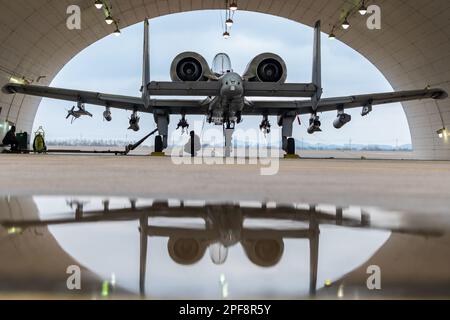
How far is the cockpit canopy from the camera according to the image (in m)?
15.9

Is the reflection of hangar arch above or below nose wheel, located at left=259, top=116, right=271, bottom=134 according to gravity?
above

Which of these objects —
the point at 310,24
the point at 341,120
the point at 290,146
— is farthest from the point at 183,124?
the point at 310,24

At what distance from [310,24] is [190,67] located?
12.8 m

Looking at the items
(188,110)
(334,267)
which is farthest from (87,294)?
(188,110)

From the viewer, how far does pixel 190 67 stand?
13.7 metres

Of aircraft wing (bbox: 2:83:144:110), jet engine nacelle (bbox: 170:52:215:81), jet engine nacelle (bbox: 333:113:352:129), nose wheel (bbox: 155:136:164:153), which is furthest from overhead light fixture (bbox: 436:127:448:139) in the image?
aircraft wing (bbox: 2:83:144:110)

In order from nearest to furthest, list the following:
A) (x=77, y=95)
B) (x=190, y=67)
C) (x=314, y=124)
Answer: (x=190, y=67), (x=77, y=95), (x=314, y=124)

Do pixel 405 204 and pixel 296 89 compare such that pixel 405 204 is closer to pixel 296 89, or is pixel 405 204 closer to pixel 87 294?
pixel 87 294

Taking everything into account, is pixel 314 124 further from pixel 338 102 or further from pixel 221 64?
pixel 221 64

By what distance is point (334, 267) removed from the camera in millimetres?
1082

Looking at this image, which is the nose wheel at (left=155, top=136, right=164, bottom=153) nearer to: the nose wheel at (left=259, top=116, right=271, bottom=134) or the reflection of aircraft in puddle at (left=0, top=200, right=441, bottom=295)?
the nose wheel at (left=259, top=116, right=271, bottom=134)

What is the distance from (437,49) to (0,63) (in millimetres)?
22907

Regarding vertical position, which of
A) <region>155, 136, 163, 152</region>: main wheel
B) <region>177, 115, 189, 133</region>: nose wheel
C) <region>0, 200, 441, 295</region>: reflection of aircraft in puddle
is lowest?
<region>0, 200, 441, 295</region>: reflection of aircraft in puddle
